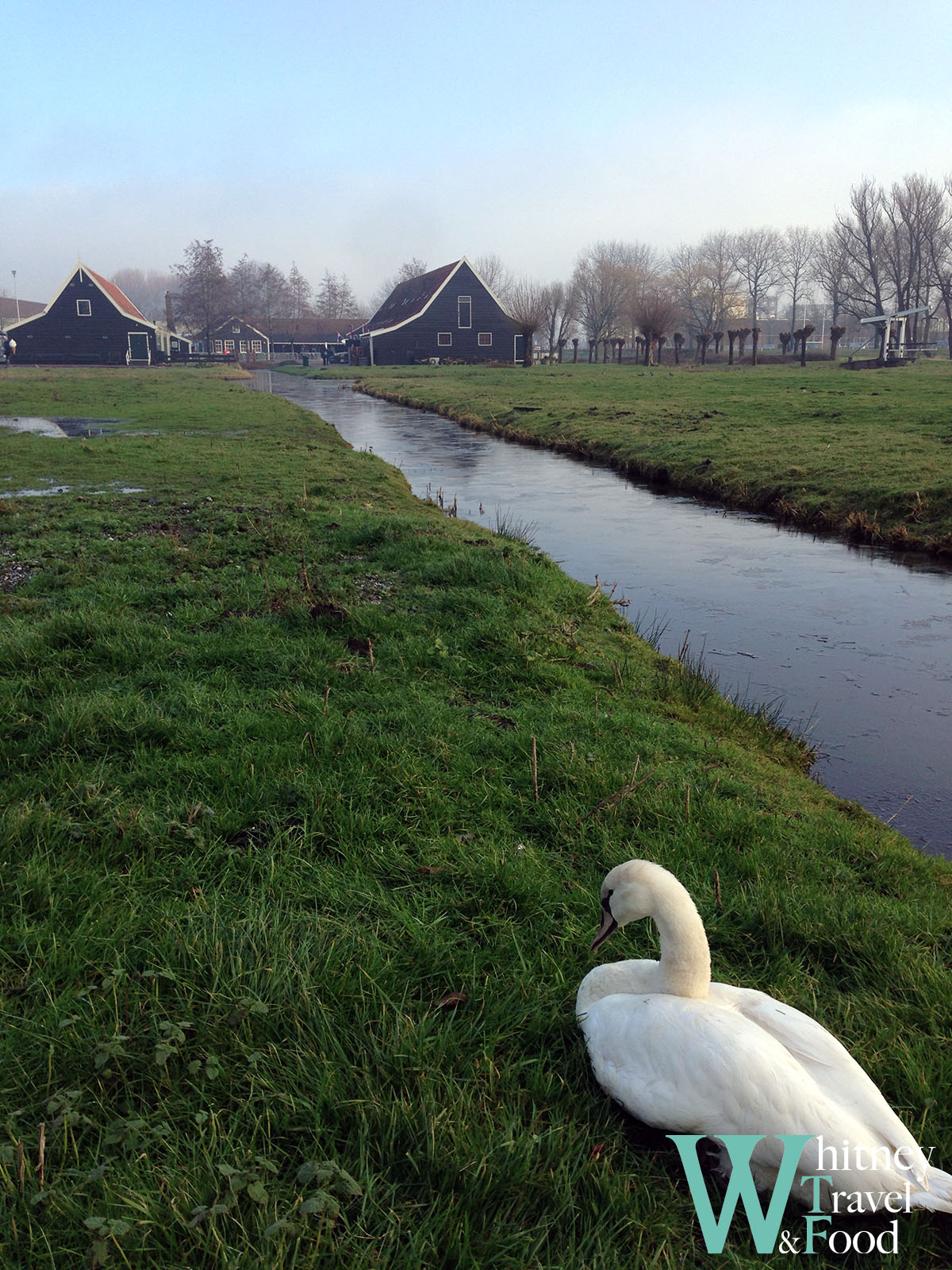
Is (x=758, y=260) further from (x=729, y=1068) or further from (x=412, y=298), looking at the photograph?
(x=729, y=1068)

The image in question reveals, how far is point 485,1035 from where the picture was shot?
277 centimetres

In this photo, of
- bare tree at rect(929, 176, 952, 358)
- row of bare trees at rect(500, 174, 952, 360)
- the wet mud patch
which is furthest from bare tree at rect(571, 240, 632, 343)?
the wet mud patch

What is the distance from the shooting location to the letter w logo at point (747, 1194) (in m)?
2.21

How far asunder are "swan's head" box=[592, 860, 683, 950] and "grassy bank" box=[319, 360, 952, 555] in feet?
34.1

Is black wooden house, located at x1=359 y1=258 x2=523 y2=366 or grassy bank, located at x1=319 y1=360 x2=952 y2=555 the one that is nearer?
grassy bank, located at x1=319 y1=360 x2=952 y2=555

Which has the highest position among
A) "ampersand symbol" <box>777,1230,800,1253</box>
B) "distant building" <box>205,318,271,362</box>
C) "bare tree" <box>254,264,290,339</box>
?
"bare tree" <box>254,264,290,339</box>

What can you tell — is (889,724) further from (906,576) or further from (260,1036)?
(260,1036)

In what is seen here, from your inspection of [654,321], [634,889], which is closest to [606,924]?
[634,889]

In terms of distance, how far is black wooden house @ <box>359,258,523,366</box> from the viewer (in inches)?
2785

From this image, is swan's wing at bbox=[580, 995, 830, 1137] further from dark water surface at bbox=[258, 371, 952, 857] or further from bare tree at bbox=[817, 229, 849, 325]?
bare tree at bbox=[817, 229, 849, 325]

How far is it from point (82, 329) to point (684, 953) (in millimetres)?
79772

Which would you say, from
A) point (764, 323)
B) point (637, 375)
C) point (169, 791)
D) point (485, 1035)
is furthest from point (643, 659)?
point (764, 323)

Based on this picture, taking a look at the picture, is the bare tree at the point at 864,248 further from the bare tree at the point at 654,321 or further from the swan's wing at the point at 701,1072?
the swan's wing at the point at 701,1072

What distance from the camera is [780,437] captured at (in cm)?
1908
